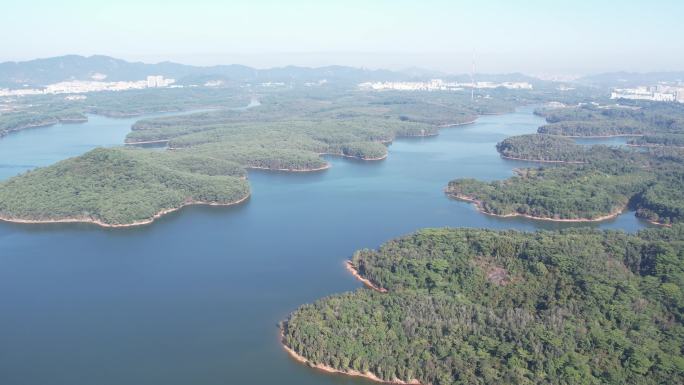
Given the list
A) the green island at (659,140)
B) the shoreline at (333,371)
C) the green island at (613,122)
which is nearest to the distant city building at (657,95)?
the green island at (613,122)

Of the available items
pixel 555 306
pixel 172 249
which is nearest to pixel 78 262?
pixel 172 249

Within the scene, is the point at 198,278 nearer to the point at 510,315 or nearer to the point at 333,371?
the point at 333,371

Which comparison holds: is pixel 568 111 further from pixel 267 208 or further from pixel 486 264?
pixel 486 264

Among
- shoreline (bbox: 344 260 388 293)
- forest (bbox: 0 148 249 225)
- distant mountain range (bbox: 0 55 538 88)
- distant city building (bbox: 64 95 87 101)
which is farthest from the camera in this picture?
distant mountain range (bbox: 0 55 538 88)

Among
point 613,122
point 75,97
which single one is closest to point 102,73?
point 75,97

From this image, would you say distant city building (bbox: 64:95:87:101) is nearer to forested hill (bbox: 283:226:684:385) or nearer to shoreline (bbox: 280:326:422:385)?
forested hill (bbox: 283:226:684:385)

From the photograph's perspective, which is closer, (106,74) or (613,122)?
(613,122)

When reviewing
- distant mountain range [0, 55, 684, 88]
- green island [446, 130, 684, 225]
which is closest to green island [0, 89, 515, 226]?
green island [446, 130, 684, 225]
